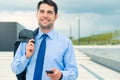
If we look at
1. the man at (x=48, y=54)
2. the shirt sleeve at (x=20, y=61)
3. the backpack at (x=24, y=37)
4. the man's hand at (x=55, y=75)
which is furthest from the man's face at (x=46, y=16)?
the man's hand at (x=55, y=75)

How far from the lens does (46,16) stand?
2.69 metres

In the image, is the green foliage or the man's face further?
the green foliage

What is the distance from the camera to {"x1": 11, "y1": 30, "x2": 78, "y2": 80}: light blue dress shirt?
2.66 metres

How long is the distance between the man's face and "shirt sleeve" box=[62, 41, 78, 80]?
240 millimetres

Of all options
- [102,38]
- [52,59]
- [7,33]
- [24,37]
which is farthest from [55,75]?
[102,38]

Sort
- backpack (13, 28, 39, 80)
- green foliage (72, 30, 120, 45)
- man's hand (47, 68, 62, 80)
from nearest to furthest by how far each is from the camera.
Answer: man's hand (47, 68, 62, 80), backpack (13, 28, 39, 80), green foliage (72, 30, 120, 45)

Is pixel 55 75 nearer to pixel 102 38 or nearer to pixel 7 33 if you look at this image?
pixel 7 33

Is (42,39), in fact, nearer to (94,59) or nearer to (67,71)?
(67,71)

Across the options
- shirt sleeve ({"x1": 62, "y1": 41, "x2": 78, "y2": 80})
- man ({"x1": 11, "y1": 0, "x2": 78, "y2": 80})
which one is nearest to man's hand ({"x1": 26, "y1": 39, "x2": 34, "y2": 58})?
man ({"x1": 11, "y1": 0, "x2": 78, "y2": 80})

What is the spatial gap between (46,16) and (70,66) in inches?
16.7

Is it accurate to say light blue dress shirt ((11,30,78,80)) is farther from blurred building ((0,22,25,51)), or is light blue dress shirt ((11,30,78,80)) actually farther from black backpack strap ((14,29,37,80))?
blurred building ((0,22,25,51))

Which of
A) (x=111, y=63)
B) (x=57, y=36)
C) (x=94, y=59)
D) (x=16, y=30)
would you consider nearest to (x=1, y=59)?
(x=94, y=59)

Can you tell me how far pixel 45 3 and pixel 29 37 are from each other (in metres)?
0.29

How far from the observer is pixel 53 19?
8.93 feet
